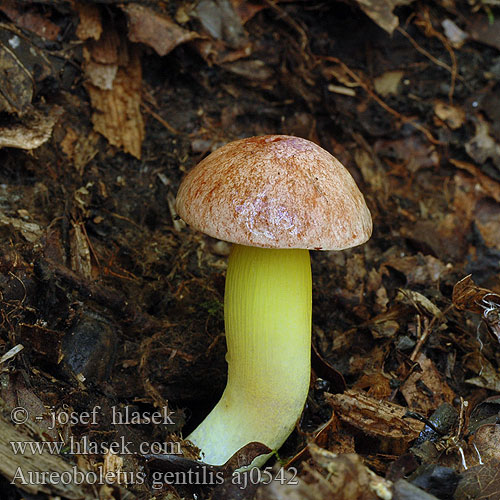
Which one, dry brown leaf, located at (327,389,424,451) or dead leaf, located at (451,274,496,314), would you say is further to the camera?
dead leaf, located at (451,274,496,314)

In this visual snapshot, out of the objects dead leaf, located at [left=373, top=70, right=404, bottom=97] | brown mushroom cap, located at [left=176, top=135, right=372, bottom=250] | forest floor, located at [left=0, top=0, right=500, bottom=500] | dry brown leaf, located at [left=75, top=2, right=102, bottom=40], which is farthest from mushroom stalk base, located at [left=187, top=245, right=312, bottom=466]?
dead leaf, located at [left=373, top=70, right=404, bottom=97]

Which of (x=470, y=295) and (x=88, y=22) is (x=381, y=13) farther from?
(x=470, y=295)

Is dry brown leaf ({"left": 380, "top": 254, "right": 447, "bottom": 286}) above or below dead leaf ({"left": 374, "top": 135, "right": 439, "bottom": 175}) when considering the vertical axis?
below

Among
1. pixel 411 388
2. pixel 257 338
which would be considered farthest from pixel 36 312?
pixel 411 388

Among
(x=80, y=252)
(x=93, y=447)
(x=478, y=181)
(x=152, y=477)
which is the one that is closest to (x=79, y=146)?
(x=80, y=252)

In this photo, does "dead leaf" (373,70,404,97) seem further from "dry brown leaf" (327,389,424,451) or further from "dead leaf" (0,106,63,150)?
"dry brown leaf" (327,389,424,451)

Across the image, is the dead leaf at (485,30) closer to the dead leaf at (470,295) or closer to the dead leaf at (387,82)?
the dead leaf at (387,82)

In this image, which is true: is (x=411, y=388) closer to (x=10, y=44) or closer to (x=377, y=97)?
(x=377, y=97)
